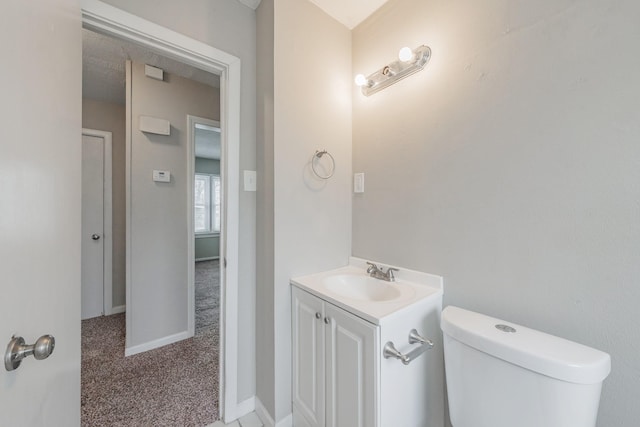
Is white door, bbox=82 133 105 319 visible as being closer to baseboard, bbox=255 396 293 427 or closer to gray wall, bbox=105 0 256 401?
gray wall, bbox=105 0 256 401

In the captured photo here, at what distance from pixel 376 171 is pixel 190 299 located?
80.5 inches

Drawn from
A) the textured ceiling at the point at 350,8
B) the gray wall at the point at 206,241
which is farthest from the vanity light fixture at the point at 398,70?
the gray wall at the point at 206,241

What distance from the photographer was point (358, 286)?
4.85ft

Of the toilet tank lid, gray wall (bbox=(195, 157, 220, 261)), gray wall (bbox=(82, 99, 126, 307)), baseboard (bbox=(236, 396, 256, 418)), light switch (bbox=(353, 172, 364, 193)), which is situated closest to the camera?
the toilet tank lid

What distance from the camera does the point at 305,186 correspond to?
58.1 inches

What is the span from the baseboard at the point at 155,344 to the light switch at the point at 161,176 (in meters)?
1.40

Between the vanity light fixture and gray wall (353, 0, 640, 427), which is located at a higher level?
the vanity light fixture

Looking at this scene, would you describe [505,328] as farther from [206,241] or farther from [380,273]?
[206,241]

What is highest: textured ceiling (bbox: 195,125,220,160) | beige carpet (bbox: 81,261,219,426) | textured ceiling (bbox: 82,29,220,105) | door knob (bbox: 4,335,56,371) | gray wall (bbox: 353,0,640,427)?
textured ceiling (bbox: 195,125,220,160)

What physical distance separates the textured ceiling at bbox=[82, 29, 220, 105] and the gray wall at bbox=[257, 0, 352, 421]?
103 centimetres

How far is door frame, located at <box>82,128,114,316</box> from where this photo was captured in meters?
2.76

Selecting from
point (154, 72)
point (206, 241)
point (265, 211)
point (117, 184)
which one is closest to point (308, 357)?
point (265, 211)

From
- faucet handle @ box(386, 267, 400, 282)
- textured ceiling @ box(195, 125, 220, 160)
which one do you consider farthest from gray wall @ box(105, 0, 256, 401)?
textured ceiling @ box(195, 125, 220, 160)

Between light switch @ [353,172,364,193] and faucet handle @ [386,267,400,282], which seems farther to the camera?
light switch @ [353,172,364,193]
